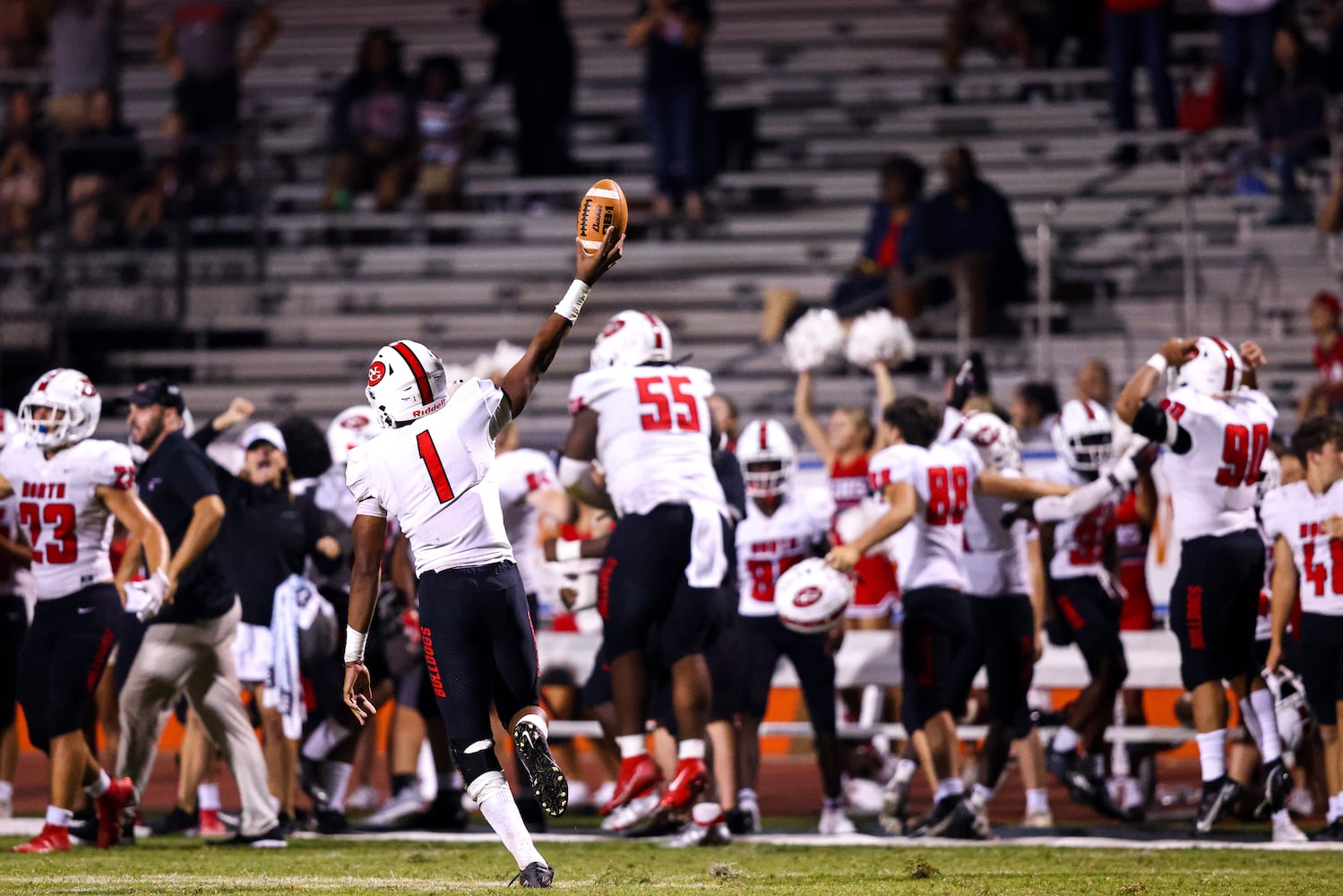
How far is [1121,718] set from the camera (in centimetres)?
1189

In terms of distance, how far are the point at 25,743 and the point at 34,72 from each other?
841 cm

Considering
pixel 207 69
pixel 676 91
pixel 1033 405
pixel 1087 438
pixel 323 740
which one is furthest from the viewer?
pixel 207 69

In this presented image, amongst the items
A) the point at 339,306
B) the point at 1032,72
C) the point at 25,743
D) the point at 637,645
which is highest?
the point at 1032,72

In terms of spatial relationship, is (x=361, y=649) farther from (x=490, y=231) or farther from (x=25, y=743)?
(x=490, y=231)

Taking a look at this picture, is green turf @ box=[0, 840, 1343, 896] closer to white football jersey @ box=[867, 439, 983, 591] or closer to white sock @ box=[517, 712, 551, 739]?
white sock @ box=[517, 712, 551, 739]

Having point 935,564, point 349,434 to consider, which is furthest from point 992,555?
point 349,434

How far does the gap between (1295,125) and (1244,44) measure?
127 cm

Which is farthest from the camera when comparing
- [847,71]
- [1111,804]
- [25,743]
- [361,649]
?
[847,71]

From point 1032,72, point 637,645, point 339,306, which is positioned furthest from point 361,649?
point 1032,72

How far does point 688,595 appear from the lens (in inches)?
355

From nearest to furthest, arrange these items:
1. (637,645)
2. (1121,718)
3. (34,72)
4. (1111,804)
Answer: (637,645) → (1111,804) → (1121,718) → (34,72)

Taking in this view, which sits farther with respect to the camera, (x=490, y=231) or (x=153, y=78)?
(x=153, y=78)

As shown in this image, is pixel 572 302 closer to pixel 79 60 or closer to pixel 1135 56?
pixel 1135 56

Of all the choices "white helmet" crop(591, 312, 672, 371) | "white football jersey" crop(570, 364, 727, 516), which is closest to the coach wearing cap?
"white football jersey" crop(570, 364, 727, 516)
